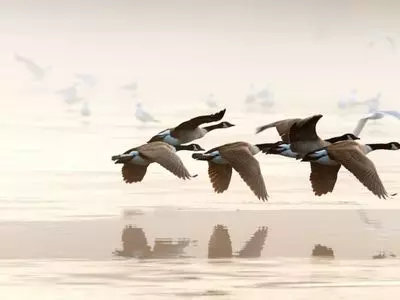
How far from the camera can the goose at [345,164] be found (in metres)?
8.45

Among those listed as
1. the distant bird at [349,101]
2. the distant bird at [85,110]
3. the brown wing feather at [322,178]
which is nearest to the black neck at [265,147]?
the brown wing feather at [322,178]

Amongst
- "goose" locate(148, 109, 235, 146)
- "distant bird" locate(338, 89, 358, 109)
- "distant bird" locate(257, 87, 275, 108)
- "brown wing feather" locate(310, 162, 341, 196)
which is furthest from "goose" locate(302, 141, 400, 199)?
"distant bird" locate(338, 89, 358, 109)

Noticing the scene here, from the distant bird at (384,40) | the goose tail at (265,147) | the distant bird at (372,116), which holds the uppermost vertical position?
the distant bird at (384,40)

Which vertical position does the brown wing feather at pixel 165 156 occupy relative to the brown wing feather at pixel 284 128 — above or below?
below

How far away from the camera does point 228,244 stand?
852 cm

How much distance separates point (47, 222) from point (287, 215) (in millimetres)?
1396

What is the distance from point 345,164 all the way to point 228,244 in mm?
741

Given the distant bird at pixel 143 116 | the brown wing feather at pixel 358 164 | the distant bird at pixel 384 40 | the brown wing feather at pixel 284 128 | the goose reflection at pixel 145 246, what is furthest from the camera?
the distant bird at pixel 384 40

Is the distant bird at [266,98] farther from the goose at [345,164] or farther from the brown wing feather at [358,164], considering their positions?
the brown wing feather at [358,164]

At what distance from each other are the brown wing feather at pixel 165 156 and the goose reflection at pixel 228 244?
39 centimetres

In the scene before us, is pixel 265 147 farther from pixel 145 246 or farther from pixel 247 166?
pixel 145 246

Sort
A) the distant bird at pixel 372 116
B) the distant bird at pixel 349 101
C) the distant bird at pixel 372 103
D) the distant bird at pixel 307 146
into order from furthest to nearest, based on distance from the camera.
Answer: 1. the distant bird at pixel 349 101
2. the distant bird at pixel 372 103
3. the distant bird at pixel 372 116
4. the distant bird at pixel 307 146

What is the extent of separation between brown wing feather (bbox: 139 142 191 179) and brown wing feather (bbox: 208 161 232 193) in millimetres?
375

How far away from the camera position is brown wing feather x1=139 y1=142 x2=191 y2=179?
8454mm
